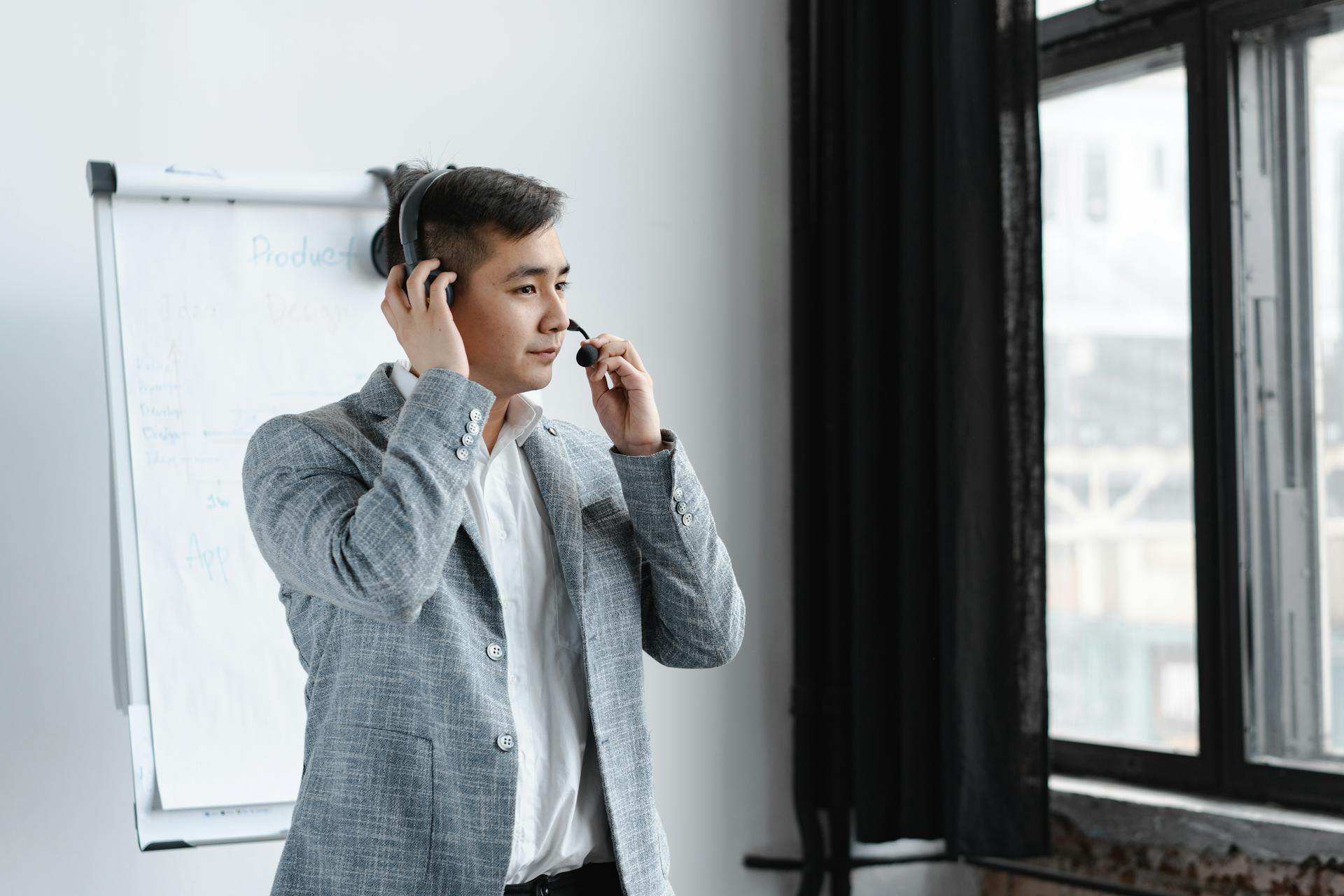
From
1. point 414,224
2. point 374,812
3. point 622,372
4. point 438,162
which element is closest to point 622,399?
point 622,372

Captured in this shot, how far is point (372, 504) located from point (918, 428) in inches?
56.7

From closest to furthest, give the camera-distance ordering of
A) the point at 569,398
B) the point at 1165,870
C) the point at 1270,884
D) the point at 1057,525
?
1. the point at 1270,884
2. the point at 1165,870
3. the point at 569,398
4. the point at 1057,525

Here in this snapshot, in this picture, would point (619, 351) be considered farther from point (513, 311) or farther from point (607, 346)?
point (513, 311)

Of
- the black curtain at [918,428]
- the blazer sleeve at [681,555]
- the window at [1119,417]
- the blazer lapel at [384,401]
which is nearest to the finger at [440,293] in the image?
the blazer lapel at [384,401]

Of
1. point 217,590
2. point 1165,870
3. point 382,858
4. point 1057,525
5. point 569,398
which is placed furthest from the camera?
point 1057,525

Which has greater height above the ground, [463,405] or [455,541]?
[463,405]

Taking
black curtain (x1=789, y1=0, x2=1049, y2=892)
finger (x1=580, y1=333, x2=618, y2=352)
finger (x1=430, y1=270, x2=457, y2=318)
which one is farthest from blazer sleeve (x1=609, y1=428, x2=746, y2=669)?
black curtain (x1=789, y1=0, x2=1049, y2=892)

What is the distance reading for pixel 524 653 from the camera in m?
1.24

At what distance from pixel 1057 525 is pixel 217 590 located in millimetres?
1579

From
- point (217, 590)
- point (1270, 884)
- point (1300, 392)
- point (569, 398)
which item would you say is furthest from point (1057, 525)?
point (217, 590)

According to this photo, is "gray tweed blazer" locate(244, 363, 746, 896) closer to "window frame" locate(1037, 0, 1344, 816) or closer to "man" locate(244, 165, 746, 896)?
"man" locate(244, 165, 746, 896)

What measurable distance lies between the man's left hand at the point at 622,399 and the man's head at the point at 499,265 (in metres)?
0.06

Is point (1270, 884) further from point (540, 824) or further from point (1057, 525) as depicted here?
point (540, 824)

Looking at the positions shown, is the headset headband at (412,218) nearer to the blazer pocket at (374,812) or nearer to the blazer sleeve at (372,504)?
the blazer sleeve at (372,504)
